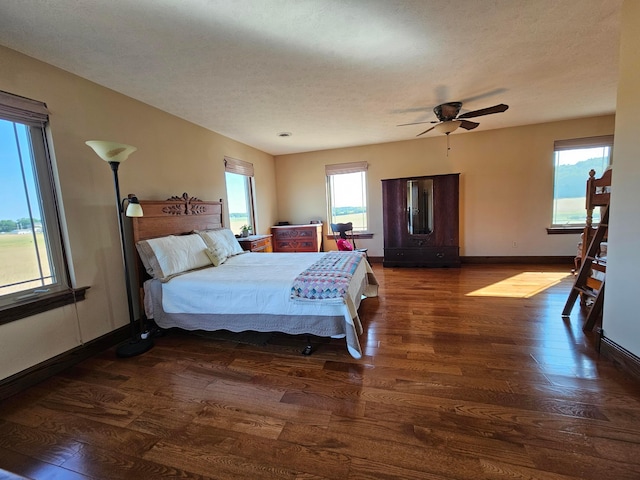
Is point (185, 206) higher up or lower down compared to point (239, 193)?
lower down

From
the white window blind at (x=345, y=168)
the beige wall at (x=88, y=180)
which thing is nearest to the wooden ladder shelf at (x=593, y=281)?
the white window blind at (x=345, y=168)

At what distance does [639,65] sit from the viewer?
1.67 meters

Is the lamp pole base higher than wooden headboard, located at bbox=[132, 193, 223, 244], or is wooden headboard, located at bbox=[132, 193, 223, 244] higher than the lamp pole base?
wooden headboard, located at bbox=[132, 193, 223, 244]

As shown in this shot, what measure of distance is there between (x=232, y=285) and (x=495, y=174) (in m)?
5.00

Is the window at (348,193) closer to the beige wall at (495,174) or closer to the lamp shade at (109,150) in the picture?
the beige wall at (495,174)

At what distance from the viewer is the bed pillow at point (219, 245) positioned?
10.1 ft

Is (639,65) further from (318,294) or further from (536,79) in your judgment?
(318,294)

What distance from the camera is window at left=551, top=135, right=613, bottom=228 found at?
4.39 m

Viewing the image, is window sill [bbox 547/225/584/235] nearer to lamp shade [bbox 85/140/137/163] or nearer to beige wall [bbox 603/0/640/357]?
beige wall [bbox 603/0/640/357]

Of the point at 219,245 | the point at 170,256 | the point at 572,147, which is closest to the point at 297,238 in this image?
the point at 219,245

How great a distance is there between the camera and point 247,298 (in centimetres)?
231

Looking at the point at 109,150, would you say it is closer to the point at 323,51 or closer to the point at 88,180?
the point at 88,180

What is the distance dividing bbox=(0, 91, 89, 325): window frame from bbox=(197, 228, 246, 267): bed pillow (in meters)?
1.16

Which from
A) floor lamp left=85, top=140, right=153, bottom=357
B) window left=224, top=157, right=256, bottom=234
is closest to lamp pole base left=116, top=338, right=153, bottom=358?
floor lamp left=85, top=140, right=153, bottom=357
